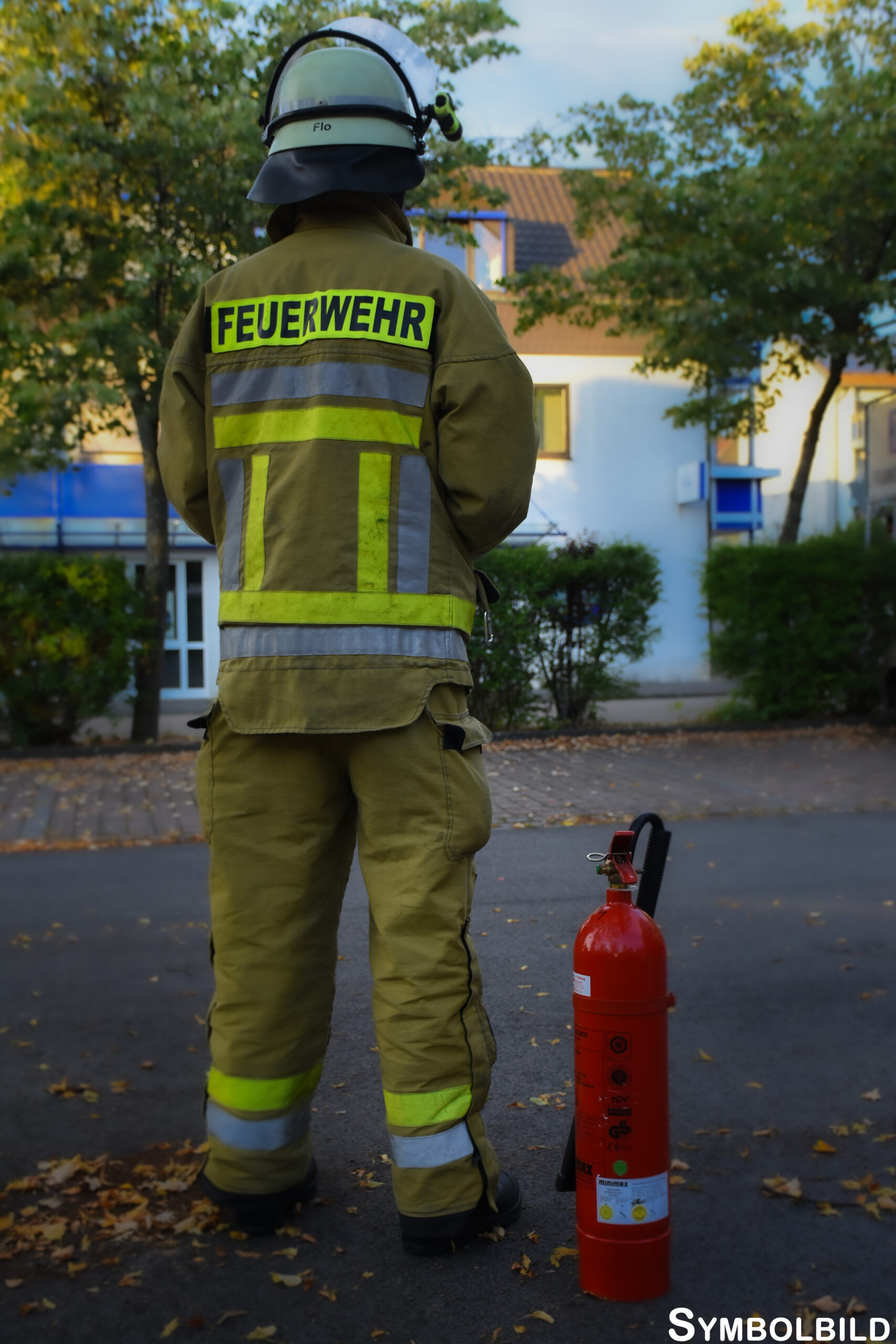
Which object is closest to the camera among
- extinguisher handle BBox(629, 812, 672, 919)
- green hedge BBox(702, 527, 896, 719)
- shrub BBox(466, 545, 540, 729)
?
extinguisher handle BBox(629, 812, 672, 919)

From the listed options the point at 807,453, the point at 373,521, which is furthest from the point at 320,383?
the point at 807,453

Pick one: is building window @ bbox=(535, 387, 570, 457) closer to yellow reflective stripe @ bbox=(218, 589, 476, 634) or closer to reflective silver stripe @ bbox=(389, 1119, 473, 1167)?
yellow reflective stripe @ bbox=(218, 589, 476, 634)

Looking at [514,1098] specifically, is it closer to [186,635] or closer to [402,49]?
[402,49]

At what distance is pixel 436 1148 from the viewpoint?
2613 millimetres

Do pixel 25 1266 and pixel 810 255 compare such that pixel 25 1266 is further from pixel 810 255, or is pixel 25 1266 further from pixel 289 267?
pixel 810 255

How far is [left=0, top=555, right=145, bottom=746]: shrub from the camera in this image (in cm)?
1191

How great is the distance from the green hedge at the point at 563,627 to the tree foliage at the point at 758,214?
9.27ft

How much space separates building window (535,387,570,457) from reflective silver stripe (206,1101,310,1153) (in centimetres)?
2296

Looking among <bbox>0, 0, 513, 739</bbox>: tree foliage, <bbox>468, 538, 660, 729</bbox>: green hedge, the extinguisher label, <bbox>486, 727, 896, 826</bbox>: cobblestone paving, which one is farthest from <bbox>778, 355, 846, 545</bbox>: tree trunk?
the extinguisher label

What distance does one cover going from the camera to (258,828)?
2707mm

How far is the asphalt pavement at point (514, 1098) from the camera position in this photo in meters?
2.50

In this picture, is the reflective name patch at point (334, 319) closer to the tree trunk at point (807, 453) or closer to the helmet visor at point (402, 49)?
the helmet visor at point (402, 49)

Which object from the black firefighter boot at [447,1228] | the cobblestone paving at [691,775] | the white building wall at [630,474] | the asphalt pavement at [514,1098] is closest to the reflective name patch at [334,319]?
the black firefighter boot at [447,1228]

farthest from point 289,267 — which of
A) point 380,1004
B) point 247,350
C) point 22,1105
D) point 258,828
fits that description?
point 22,1105
